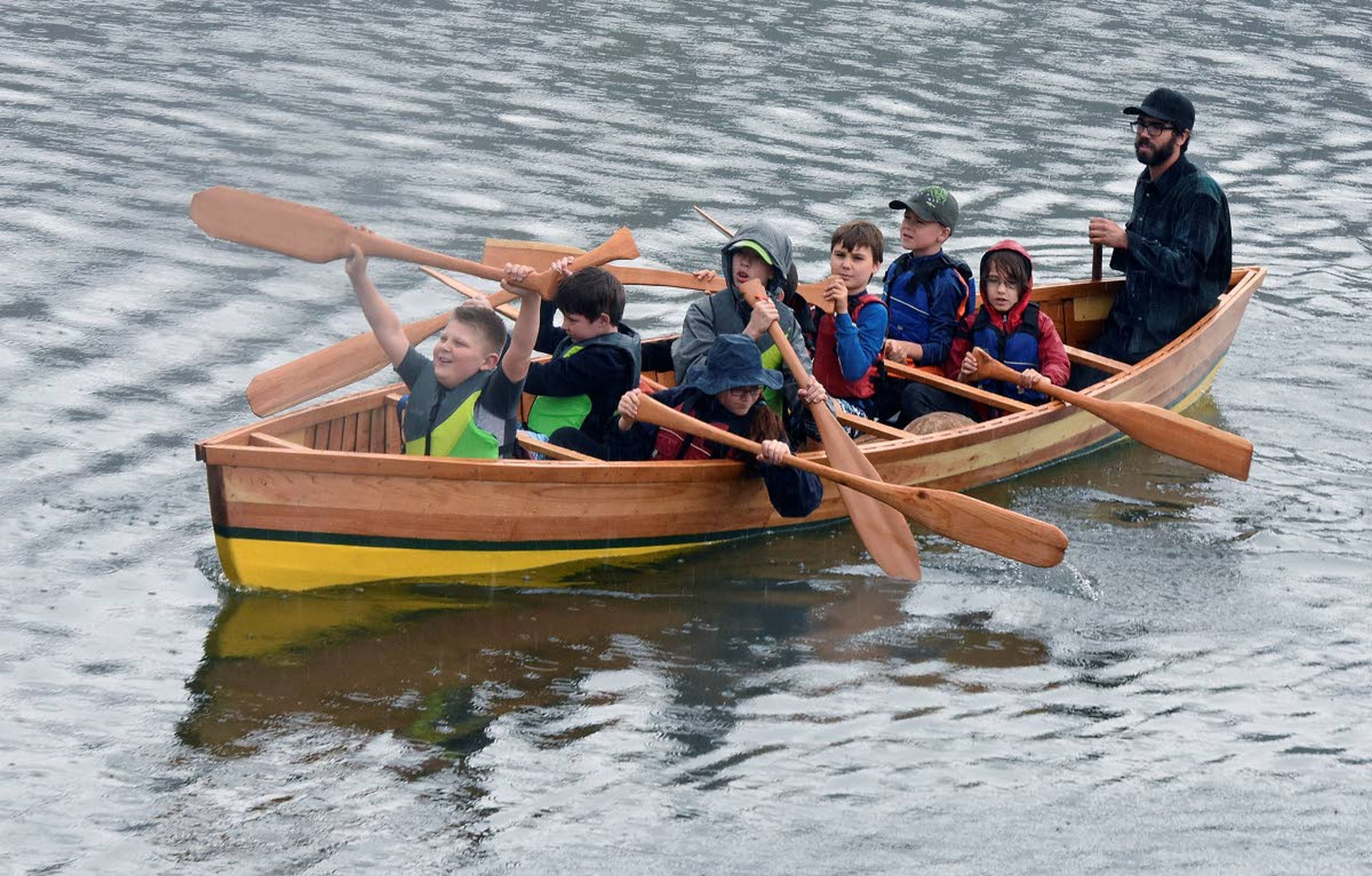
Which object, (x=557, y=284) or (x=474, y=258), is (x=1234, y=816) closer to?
(x=557, y=284)

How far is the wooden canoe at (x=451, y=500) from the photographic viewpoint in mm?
7195

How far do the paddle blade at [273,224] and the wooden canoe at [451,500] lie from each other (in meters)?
0.74

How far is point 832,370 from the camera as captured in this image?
9.09 m

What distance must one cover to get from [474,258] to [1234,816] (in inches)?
295

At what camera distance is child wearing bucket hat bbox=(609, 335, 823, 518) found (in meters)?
7.88

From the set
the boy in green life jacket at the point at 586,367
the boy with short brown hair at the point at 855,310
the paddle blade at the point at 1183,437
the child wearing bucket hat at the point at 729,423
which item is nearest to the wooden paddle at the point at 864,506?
the child wearing bucket hat at the point at 729,423

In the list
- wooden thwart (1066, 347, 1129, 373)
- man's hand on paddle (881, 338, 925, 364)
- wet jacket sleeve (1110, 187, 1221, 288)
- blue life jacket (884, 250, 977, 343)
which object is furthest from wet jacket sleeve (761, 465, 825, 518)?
wet jacket sleeve (1110, 187, 1221, 288)

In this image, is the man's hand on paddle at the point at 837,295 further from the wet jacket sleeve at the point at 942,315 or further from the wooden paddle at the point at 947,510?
the wet jacket sleeve at the point at 942,315

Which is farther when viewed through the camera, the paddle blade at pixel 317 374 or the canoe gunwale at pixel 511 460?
the paddle blade at pixel 317 374

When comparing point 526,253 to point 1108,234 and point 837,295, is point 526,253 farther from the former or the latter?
point 1108,234

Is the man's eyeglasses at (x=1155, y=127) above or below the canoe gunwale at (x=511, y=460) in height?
above

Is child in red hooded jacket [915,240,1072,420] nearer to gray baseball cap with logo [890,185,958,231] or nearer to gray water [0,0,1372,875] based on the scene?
gray baseball cap with logo [890,185,958,231]

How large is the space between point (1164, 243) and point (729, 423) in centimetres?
332

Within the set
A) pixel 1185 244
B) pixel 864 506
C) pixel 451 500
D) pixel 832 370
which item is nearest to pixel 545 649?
pixel 451 500
